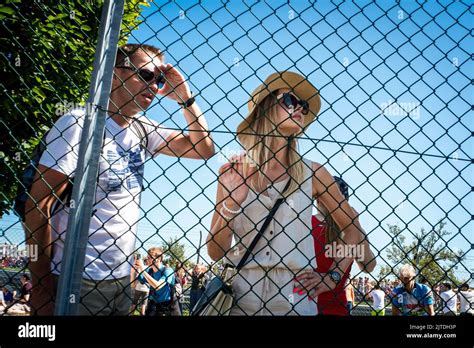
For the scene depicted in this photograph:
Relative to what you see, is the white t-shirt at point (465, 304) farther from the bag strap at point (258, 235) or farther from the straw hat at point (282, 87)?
the straw hat at point (282, 87)

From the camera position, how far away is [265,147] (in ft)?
7.47

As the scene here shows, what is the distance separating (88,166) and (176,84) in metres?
0.80

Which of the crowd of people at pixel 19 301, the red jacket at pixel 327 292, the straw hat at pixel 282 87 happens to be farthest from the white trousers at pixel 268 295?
the crowd of people at pixel 19 301

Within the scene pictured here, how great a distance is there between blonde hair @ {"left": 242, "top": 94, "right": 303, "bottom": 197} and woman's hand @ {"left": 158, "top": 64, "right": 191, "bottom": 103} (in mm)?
395

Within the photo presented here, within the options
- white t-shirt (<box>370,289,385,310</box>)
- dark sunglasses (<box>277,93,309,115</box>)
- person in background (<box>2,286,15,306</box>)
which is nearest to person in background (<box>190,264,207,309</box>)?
dark sunglasses (<box>277,93,309,115</box>)

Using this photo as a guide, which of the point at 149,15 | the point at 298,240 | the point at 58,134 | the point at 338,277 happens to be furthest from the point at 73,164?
the point at 338,277

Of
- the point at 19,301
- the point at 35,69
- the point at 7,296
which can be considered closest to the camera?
the point at 19,301

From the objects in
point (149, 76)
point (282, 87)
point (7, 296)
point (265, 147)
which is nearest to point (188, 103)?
point (149, 76)

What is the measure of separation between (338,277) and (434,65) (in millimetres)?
1233

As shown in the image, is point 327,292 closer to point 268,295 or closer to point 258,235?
point 268,295

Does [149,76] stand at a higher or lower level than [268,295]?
higher

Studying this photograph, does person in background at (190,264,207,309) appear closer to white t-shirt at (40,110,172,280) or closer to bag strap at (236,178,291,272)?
bag strap at (236,178,291,272)

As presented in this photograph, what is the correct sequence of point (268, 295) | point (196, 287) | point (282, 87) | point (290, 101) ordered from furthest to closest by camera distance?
point (196, 287) < point (282, 87) < point (290, 101) < point (268, 295)
